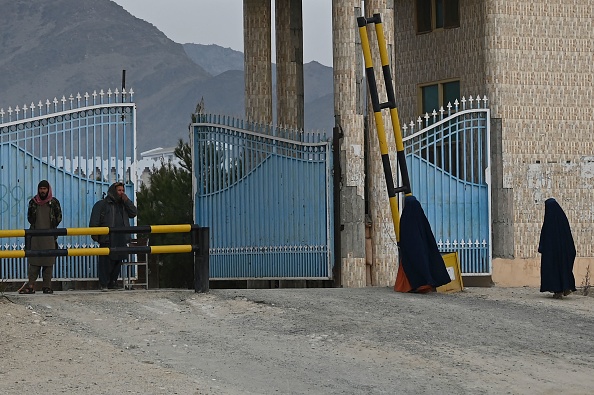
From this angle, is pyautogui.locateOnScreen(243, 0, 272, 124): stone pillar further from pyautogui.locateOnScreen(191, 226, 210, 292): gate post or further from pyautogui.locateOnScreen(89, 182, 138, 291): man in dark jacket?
pyautogui.locateOnScreen(191, 226, 210, 292): gate post

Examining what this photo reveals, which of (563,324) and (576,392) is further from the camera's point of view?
(563,324)

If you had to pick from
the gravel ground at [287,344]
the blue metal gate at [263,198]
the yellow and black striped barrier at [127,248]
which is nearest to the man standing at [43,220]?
the gravel ground at [287,344]

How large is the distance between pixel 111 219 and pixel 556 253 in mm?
6095

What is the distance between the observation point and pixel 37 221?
17.1 m

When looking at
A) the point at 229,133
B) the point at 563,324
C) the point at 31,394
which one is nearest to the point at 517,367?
the point at 563,324

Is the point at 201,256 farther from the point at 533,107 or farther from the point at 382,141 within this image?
the point at 533,107

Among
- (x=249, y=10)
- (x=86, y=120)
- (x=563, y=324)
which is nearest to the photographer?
(x=563, y=324)

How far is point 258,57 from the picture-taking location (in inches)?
891

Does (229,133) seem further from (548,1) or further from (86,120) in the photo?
(548,1)

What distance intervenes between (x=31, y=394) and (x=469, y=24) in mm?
12443

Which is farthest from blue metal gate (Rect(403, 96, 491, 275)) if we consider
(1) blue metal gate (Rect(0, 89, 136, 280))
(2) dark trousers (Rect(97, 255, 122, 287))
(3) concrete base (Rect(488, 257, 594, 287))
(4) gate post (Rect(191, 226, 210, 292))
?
(4) gate post (Rect(191, 226, 210, 292))

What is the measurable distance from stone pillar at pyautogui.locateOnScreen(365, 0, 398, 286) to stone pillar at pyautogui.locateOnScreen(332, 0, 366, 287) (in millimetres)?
253

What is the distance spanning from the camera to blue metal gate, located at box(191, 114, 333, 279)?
1892 cm

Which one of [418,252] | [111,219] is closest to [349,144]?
[418,252]
